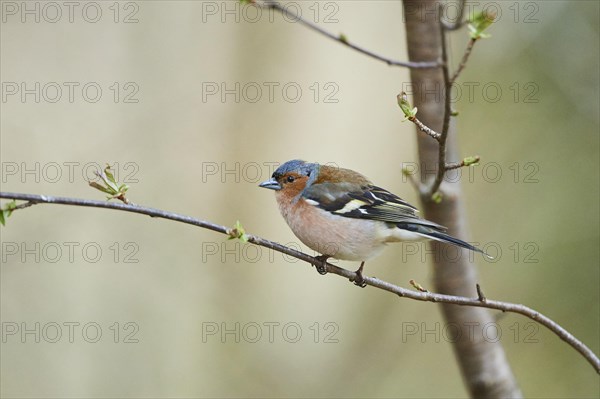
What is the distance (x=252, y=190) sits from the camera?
7824mm

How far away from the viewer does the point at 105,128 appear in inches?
282

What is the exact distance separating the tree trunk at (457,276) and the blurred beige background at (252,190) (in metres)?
2.81

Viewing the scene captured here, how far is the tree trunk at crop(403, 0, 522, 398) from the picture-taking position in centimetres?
413

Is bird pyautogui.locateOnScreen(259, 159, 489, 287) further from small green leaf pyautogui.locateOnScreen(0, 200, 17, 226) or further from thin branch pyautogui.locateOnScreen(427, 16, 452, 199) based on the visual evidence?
small green leaf pyautogui.locateOnScreen(0, 200, 17, 226)

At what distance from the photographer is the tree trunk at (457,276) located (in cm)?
413

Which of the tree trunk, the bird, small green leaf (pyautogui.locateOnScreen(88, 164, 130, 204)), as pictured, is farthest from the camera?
the bird

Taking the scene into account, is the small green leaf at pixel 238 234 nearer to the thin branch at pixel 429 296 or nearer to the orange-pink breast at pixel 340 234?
the thin branch at pixel 429 296

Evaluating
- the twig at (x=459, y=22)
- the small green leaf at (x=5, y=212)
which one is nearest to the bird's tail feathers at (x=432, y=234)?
the twig at (x=459, y=22)

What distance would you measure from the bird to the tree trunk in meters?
0.21

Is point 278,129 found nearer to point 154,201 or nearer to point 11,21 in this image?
point 154,201

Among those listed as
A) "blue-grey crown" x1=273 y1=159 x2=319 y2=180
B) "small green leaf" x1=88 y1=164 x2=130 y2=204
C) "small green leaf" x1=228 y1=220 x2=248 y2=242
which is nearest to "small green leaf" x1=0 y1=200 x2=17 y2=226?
"small green leaf" x1=88 y1=164 x2=130 y2=204

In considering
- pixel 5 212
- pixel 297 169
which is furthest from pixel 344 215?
pixel 5 212

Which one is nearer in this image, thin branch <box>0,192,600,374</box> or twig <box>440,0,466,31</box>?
twig <box>440,0,466,31</box>

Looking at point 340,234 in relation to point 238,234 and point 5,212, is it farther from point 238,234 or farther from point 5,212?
point 5,212
